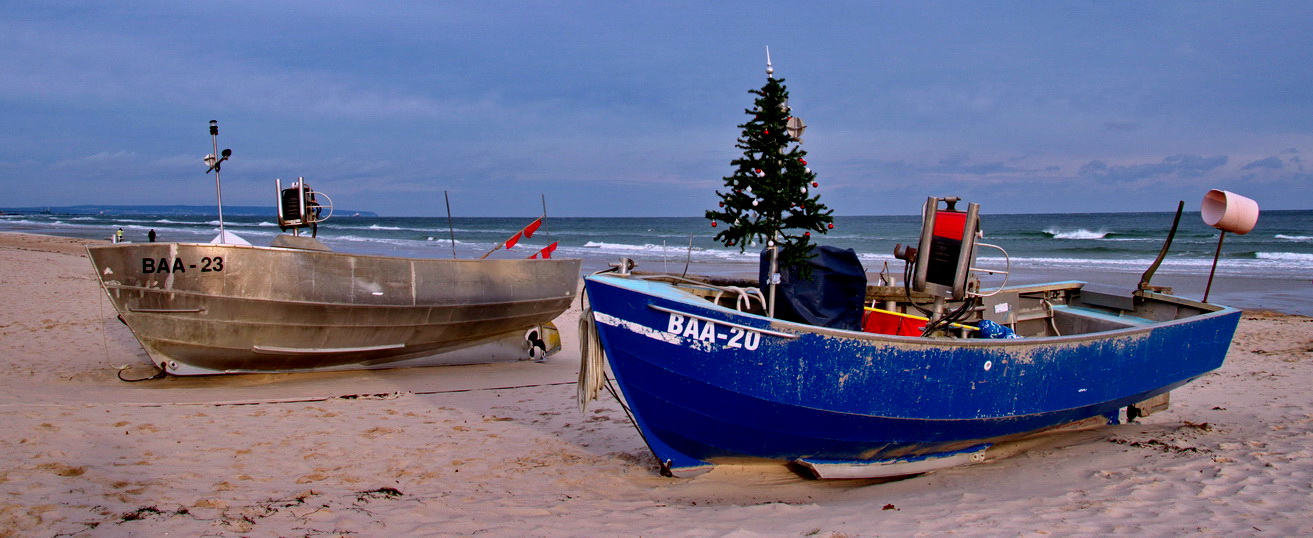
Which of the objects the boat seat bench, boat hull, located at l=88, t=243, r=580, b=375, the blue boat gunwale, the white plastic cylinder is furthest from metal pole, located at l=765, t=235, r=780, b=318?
boat hull, located at l=88, t=243, r=580, b=375

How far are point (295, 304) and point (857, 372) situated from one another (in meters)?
6.22

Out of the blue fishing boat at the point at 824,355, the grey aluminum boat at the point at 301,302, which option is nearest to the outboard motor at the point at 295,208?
the grey aluminum boat at the point at 301,302

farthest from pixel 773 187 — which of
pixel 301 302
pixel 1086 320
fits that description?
pixel 301 302

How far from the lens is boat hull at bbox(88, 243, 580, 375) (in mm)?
8055

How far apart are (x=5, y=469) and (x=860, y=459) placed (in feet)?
18.8

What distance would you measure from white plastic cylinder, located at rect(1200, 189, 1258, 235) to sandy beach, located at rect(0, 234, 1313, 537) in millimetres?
1786

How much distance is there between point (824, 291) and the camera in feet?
19.0

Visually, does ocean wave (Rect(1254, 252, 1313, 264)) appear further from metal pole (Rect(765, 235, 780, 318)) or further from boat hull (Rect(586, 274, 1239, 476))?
metal pole (Rect(765, 235, 780, 318))

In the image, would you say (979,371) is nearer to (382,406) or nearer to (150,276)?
(382,406)

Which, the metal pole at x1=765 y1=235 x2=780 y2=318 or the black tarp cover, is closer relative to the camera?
the metal pole at x1=765 y1=235 x2=780 y2=318

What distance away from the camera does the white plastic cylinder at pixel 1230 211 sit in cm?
684

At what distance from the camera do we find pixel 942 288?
6.06m

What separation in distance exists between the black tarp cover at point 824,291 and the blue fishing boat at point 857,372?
3 cm

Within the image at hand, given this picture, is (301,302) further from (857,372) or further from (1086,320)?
(1086,320)
